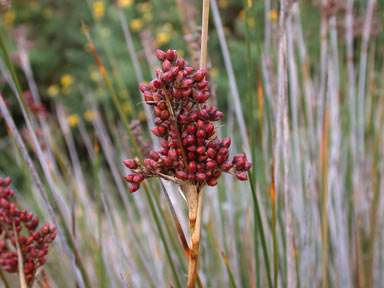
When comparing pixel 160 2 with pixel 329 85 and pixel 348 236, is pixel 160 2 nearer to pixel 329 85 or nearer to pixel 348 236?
pixel 329 85

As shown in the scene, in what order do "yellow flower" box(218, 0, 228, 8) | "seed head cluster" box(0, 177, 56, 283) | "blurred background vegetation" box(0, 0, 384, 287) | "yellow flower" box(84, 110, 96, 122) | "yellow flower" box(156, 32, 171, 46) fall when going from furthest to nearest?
"yellow flower" box(218, 0, 228, 8), "yellow flower" box(156, 32, 171, 46), "yellow flower" box(84, 110, 96, 122), "blurred background vegetation" box(0, 0, 384, 287), "seed head cluster" box(0, 177, 56, 283)

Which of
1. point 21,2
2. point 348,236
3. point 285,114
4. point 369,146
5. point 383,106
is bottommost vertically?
point 348,236

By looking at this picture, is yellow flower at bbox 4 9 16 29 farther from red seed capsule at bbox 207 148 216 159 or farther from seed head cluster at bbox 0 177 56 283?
red seed capsule at bbox 207 148 216 159

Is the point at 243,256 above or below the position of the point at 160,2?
below

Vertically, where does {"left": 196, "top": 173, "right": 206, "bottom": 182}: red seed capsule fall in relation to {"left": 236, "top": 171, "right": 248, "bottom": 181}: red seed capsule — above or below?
above

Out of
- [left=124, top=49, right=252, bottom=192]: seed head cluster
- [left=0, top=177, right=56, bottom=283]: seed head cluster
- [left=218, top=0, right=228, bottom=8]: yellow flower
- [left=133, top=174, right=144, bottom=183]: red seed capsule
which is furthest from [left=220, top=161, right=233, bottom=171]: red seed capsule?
[left=218, top=0, right=228, bottom=8]: yellow flower

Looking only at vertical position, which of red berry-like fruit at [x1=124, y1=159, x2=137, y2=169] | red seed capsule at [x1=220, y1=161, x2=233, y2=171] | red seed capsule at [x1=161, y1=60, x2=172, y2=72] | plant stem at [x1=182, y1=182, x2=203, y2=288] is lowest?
plant stem at [x1=182, y1=182, x2=203, y2=288]

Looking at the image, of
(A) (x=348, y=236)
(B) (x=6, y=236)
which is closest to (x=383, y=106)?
(A) (x=348, y=236)

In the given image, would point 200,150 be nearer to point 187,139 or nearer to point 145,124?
point 187,139

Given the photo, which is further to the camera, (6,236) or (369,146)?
(369,146)
